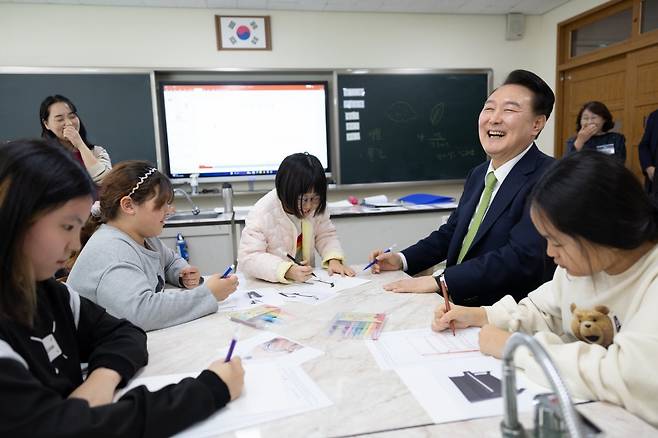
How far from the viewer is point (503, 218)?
1620 mm

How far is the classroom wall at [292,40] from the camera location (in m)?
3.81

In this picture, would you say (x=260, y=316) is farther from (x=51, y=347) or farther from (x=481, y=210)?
(x=481, y=210)

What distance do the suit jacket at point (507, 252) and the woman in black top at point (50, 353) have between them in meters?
0.96

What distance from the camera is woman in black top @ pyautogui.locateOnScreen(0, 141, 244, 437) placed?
0.66 m

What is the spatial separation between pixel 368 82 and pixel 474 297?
10.4 feet

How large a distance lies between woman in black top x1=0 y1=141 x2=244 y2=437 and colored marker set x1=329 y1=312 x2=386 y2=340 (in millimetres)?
365

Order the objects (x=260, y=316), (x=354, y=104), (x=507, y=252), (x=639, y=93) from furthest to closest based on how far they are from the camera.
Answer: (x=354, y=104) → (x=639, y=93) → (x=507, y=252) → (x=260, y=316)

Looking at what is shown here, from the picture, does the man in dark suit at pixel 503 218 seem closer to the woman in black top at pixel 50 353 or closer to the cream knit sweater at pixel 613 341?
the cream knit sweater at pixel 613 341

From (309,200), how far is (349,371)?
1058 mm

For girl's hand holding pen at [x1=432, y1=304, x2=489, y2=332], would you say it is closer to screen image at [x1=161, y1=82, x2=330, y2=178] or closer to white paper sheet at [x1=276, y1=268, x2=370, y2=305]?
white paper sheet at [x1=276, y1=268, x2=370, y2=305]

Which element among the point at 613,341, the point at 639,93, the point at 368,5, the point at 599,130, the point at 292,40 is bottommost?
the point at 613,341

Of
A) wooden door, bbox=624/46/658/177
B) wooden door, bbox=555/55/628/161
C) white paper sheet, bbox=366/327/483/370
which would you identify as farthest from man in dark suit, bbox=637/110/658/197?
white paper sheet, bbox=366/327/483/370

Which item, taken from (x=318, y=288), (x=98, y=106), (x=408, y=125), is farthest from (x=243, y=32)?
(x=318, y=288)

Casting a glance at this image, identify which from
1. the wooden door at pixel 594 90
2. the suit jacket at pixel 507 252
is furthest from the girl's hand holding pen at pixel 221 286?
the wooden door at pixel 594 90
